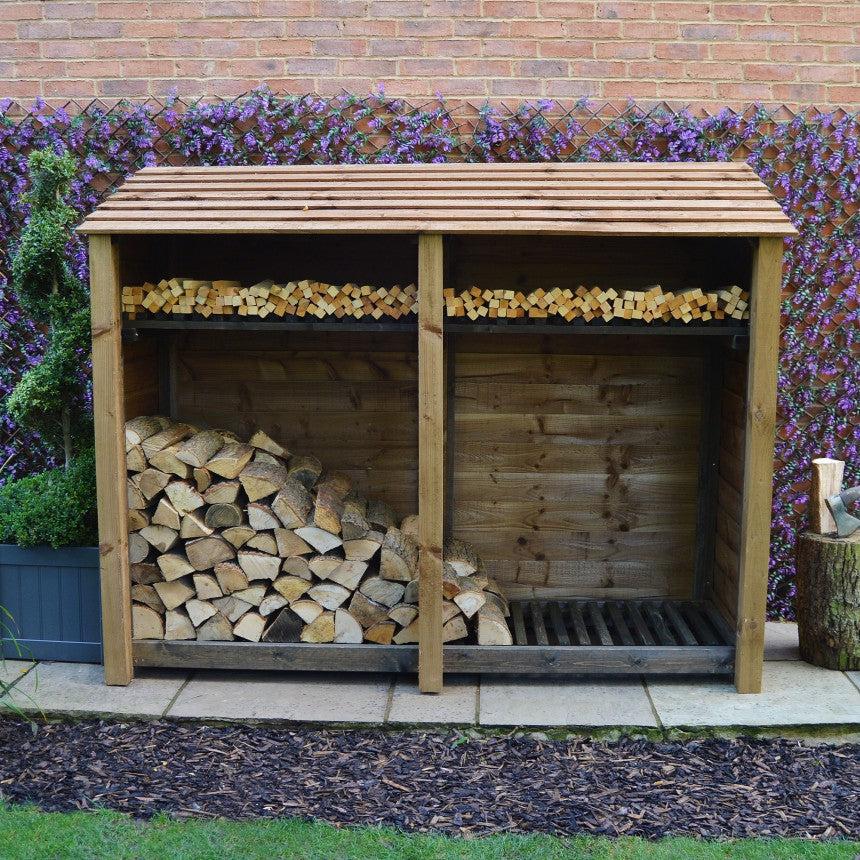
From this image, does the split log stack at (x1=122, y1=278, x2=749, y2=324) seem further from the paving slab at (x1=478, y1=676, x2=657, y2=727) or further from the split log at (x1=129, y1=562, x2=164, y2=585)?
the paving slab at (x1=478, y1=676, x2=657, y2=727)

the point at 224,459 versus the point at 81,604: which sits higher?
the point at 224,459

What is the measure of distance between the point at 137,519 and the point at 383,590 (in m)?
1.06

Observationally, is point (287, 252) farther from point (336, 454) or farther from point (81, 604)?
point (81, 604)

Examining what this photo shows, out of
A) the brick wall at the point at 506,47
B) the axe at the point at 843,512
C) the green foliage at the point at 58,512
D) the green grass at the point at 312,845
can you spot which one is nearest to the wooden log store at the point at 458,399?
the green foliage at the point at 58,512

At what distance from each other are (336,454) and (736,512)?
6.08ft

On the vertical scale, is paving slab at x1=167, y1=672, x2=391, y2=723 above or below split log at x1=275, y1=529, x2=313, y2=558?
below

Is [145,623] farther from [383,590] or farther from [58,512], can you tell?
[383,590]

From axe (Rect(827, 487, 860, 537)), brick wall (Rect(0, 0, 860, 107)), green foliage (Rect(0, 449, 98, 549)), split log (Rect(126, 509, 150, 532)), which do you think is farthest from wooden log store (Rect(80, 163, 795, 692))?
brick wall (Rect(0, 0, 860, 107))

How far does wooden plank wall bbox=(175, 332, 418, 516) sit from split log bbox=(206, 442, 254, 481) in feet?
1.84

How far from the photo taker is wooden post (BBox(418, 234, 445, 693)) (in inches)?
149

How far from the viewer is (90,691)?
13.3 ft

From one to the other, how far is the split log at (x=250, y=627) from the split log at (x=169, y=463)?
25.3 inches

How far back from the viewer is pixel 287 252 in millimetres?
4680

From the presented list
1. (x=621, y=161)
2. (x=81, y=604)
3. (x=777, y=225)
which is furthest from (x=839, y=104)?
(x=81, y=604)
